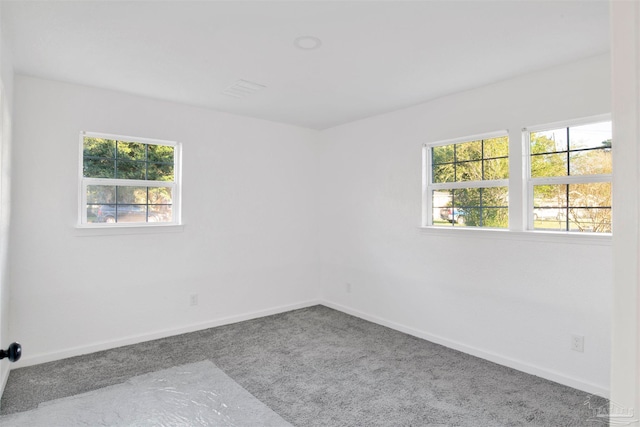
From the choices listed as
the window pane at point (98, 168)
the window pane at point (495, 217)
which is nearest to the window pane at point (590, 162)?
the window pane at point (495, 217)

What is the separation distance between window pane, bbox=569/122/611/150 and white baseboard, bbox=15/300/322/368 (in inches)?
140

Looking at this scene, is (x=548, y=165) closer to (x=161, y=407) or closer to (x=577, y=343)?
(x=577, y=343)

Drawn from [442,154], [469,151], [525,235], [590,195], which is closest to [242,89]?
[442,154]

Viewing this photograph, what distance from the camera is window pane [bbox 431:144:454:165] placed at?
372cm

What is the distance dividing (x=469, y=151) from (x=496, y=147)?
26 cm

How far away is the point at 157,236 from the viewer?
12.4 ft

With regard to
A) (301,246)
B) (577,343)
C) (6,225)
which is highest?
(6,225)

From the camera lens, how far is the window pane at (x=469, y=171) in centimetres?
350

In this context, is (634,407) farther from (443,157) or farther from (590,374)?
(443,157)

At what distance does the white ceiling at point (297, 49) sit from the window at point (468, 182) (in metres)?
0.57

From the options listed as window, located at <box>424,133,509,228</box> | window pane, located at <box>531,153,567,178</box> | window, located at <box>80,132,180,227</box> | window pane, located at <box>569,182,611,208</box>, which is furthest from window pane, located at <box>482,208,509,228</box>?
window, located at <box>80,132,180,227</box>

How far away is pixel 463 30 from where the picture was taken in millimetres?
2289

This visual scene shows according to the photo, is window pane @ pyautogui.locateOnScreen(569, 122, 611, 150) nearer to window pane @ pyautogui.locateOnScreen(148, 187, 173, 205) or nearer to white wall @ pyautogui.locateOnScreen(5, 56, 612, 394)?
white wall @ pyautogui.locateOnScreen(5, 56, 612, 394)

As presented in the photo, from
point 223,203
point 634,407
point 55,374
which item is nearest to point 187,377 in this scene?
point 55,374
